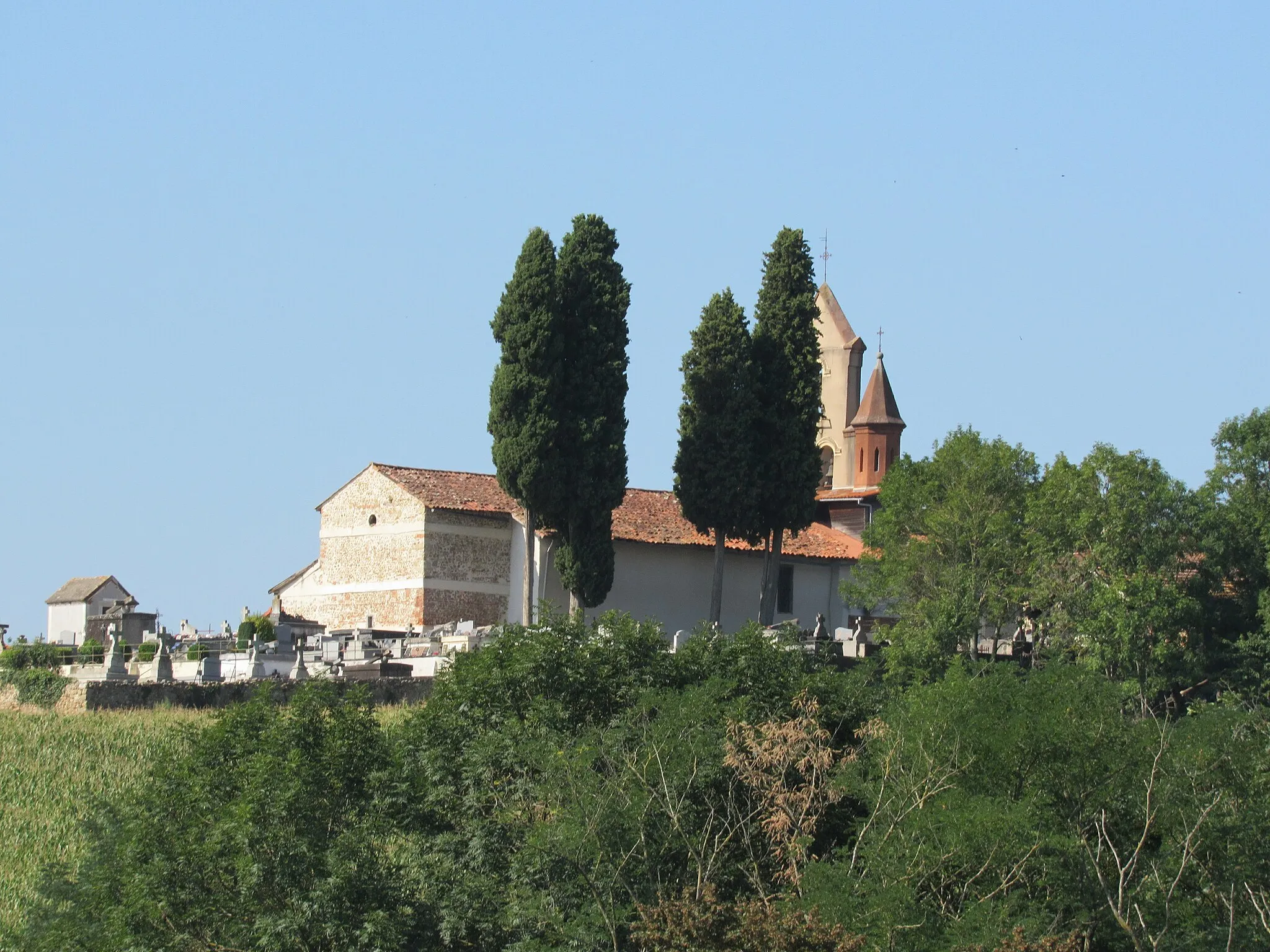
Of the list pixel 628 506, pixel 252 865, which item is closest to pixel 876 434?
pixel 628 506

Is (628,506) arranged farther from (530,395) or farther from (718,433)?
(530,395)

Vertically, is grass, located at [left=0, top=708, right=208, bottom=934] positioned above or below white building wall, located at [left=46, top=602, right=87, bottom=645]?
below

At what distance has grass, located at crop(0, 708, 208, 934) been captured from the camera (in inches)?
847

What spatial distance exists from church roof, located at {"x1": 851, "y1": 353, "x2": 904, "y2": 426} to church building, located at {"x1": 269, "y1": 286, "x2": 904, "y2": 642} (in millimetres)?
8088

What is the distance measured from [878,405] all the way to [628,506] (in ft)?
42.1

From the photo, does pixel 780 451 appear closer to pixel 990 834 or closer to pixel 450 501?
pixel 450 501

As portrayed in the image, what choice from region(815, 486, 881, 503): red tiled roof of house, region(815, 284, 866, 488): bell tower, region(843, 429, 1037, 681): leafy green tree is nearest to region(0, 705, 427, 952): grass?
region(843, 429, 1037, 681): leafy green tree

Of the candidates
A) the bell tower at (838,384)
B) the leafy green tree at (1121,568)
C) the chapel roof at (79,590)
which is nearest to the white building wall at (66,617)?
the chapel roof at (79,590)

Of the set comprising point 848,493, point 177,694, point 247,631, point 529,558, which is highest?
point 848,493

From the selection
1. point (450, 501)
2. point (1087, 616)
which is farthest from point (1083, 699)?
point (450, 501)

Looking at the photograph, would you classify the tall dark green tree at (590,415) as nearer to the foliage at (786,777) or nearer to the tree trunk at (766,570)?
the tree trunk at (766,570)

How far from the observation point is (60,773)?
25.2m

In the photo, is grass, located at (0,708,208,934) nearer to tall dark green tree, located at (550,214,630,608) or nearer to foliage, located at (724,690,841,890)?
foliage, located at (724,690,841,890)

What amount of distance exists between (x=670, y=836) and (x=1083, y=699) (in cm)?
497
